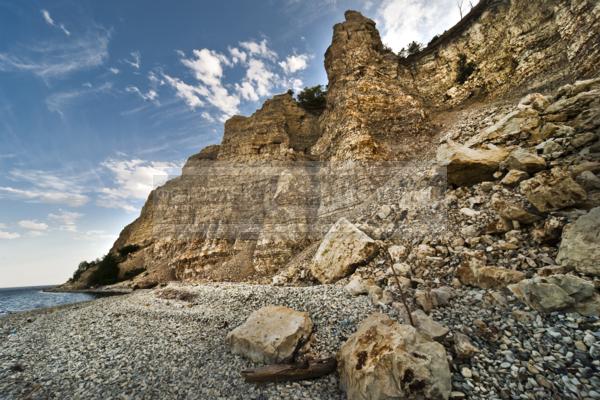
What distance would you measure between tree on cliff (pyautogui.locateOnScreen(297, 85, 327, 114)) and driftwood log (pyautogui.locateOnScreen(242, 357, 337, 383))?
93.3 ft

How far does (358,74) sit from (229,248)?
21226 mm

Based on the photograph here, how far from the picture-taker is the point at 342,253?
10.3 m

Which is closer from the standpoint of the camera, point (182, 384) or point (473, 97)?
point (182, 384)

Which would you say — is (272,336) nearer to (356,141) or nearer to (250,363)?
(250,363)

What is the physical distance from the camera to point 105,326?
31.7 ft

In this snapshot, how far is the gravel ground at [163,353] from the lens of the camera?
15.9 feet

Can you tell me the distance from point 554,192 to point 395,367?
20.8 ft

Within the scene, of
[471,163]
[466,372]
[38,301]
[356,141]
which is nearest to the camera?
[466,372]

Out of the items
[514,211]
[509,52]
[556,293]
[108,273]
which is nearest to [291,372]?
[556,293]

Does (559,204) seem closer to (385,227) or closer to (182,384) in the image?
(385,227)

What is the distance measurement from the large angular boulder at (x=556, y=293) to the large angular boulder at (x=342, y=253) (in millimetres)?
5273

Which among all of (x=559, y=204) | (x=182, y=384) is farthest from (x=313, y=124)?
(x=182, y=384)

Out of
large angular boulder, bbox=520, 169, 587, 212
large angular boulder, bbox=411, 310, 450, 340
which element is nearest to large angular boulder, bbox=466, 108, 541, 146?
large angular boulder, bbox=520, 169, 587, 212

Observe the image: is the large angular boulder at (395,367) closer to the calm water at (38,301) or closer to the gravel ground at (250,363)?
the gravel ground at (250,363)
